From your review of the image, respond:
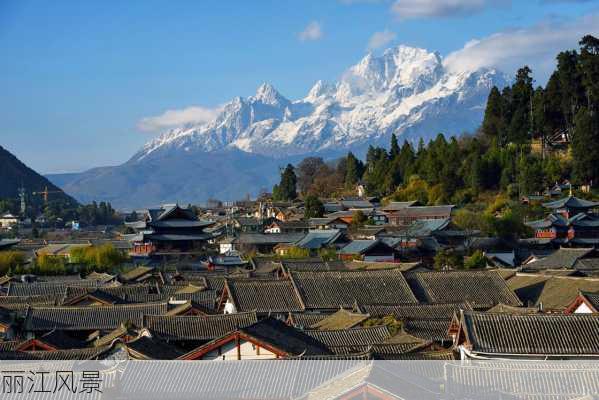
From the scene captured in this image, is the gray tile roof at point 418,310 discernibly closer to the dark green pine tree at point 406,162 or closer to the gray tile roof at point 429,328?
the gray tile roof at point 429,328

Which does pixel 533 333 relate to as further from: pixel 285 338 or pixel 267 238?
pixel 267 238

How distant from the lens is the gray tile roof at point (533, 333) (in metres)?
17.2

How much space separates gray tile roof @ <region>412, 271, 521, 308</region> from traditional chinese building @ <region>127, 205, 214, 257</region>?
2585 centimetres

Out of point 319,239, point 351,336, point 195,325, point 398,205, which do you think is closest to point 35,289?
point 195,325

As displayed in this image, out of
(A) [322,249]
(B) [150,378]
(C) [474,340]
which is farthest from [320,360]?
(A) [322,249]

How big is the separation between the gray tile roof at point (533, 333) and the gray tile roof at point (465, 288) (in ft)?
33.6

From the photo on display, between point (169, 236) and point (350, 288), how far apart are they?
26.4 metres

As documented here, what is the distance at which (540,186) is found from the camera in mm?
58344

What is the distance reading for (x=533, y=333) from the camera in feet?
57.4

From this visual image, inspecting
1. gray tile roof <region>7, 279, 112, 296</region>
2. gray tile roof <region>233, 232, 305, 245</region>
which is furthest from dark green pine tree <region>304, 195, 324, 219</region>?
gray tile roof <region>7, 279, 112, 296</region>

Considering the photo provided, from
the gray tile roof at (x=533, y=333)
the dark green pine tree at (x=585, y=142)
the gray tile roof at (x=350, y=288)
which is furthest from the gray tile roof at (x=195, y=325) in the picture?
the dark green pine tree at (x=585, y=142)

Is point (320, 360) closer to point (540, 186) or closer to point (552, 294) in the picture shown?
point (552, 294)

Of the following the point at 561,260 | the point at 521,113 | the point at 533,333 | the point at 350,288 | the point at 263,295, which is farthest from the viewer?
the point at 521,113

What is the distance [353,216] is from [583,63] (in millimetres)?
16421
